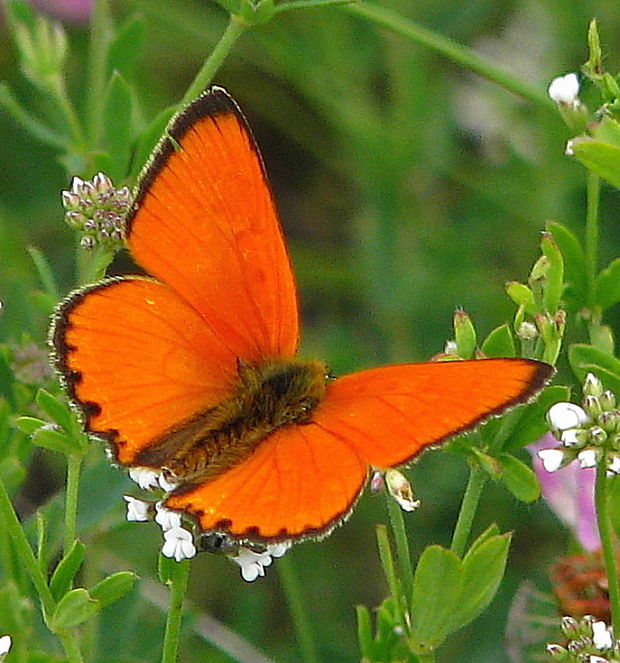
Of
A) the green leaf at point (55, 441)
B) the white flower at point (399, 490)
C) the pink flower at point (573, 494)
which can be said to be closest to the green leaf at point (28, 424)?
the green leaf at point (55, 441)

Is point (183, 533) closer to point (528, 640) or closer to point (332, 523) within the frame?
point (332, 523)

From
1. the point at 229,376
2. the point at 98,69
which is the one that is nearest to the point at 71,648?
the point at 229,376

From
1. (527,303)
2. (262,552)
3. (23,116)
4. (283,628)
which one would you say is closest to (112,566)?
(283,628)

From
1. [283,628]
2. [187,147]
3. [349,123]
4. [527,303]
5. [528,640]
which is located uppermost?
[187,147]

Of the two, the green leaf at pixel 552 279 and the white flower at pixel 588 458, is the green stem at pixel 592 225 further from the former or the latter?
the white flower at pixel 588 458

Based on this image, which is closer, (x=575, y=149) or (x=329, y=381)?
(x=575, y=149)
